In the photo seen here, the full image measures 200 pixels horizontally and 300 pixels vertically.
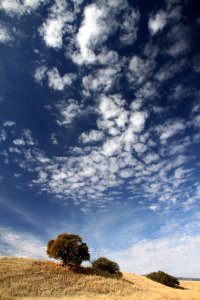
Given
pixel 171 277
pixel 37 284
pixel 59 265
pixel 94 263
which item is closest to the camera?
pixel 37 284

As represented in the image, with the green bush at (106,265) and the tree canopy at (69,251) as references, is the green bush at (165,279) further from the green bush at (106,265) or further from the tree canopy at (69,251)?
the tree canopy at (69,251)

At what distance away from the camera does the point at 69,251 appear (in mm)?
48438

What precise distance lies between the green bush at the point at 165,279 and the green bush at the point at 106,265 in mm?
13324

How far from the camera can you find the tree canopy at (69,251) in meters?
48.3

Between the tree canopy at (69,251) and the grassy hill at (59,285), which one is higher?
the tree canopy at (69,251)

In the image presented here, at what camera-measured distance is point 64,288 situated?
126 feet

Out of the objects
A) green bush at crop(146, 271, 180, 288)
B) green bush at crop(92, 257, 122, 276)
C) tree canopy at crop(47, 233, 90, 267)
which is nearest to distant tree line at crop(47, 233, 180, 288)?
tree canopy at crop(47, 233, 90, 267)

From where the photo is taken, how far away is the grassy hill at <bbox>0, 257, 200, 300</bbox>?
117 ft

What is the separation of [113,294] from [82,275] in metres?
7.75

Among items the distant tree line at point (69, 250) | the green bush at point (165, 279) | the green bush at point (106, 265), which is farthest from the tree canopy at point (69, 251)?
the green bush at point (165, 279)

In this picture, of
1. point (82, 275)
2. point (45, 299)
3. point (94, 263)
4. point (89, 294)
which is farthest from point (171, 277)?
point (45, 299)

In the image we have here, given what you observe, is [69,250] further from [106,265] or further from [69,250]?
[106,265]

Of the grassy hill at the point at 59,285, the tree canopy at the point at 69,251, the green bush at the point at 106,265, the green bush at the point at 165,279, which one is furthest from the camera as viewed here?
the green bush at the point at 165,279

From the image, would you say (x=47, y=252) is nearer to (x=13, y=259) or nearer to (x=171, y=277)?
(x=13, y=259)
